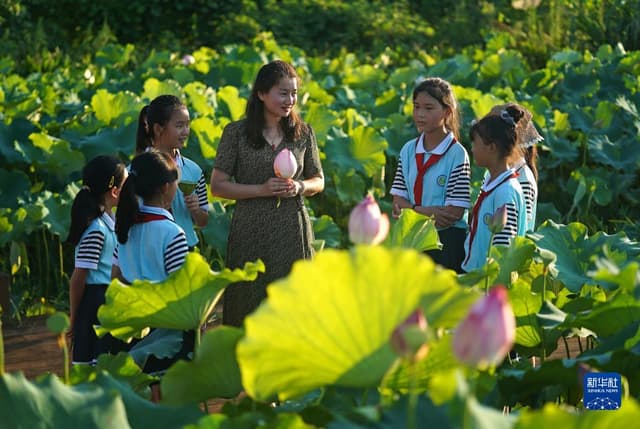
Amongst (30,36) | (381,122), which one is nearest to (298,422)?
(381,122)

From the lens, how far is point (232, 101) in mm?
6664

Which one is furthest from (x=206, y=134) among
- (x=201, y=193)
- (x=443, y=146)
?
(x=443, y=146)

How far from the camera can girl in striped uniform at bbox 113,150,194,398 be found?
3.31 m

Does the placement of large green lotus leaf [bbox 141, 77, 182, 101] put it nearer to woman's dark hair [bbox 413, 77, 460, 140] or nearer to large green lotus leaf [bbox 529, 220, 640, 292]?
woman's dark hair [bbox 413, 77, 460, 140]

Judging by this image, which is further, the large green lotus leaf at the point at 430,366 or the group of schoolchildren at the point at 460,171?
the group of schoolchildren at the point at 460,171

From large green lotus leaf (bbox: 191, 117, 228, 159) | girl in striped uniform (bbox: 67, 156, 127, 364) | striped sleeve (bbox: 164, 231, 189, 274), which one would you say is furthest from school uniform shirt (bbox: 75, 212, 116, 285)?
large green lotus leaf (bbox: 191, 117, 228, 159)

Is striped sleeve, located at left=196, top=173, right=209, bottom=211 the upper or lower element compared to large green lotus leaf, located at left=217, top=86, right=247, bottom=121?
upper

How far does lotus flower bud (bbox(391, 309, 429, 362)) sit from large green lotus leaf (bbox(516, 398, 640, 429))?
→ 0.15 m

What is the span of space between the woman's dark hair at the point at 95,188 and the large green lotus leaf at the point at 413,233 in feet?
4.24

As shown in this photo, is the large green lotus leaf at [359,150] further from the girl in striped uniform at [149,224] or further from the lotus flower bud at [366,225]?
the lotus flower bud at [366,225]

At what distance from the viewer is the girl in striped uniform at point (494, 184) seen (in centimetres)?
369

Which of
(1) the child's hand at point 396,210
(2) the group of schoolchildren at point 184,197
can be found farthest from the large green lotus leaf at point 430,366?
(1) the child's hand at point 396,210

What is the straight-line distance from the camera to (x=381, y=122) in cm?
696

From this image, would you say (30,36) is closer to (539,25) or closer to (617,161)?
(539,25)
